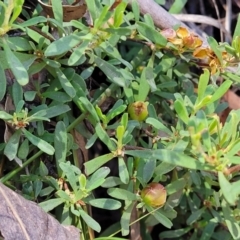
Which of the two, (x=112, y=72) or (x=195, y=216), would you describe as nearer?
(x=112, y=72)

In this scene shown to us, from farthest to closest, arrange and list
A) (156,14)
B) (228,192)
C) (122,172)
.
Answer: (156,14), (122,172), (228,192)

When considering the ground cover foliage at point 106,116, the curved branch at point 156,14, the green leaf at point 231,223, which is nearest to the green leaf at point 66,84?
the ground cover foliage at point 106,116

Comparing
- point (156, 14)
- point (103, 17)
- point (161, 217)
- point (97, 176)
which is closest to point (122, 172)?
point (97, 176)

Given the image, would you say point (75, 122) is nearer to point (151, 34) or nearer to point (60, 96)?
point (60, 96)

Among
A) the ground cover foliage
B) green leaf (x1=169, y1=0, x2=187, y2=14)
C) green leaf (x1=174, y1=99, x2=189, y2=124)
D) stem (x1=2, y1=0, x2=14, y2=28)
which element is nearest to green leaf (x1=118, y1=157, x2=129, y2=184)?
the ground cover foliage

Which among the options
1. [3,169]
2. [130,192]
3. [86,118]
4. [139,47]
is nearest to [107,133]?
[86,118]

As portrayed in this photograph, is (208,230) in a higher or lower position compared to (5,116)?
lower

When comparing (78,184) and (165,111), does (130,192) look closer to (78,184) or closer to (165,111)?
(78,184)
